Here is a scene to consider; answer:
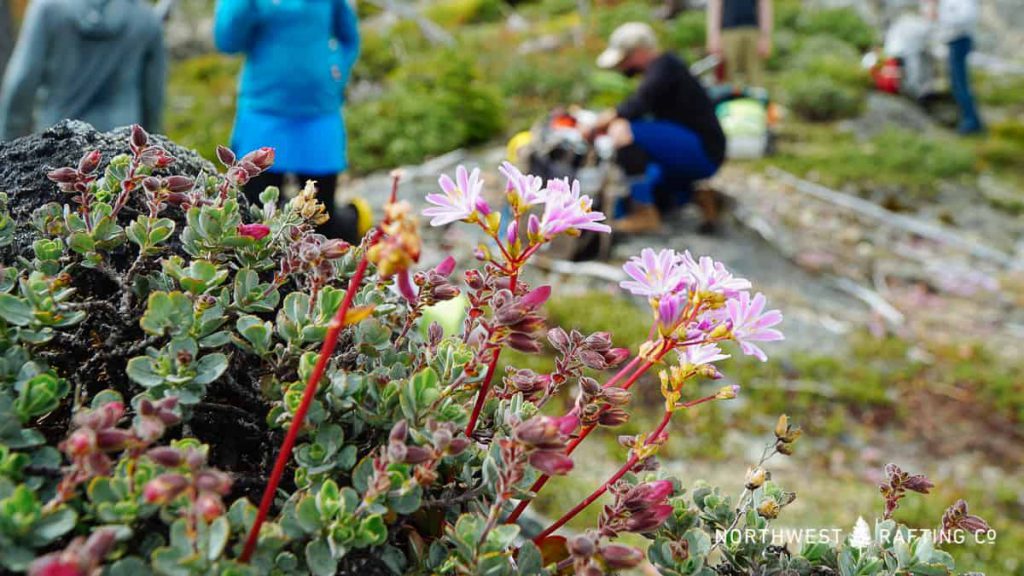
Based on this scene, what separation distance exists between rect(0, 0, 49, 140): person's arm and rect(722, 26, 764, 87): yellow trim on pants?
7.22m

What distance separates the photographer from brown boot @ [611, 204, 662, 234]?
6059 mm

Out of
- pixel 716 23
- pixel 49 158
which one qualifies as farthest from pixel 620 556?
pixel 716 23

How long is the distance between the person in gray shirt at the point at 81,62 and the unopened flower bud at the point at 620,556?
3622 millimetres

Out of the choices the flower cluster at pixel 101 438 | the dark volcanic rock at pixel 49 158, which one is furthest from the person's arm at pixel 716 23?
the flower cluster at pixel 101 438

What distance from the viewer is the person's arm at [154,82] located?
13.5 ft

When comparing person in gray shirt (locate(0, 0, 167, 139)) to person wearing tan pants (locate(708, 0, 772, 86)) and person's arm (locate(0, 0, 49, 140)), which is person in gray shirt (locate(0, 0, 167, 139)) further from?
person wearing tan pants (locate(708, 0, 772, 86))

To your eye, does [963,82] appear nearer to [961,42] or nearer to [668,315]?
[961,42]

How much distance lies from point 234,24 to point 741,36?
6.89 metres

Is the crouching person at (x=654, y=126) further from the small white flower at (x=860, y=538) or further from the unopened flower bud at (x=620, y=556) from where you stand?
the unopened flower bud at (x=620, y=556)

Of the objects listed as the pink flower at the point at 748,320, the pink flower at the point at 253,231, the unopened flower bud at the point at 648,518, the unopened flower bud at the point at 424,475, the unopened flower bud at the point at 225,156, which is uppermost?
the unopened flower bud at the point at 225,156

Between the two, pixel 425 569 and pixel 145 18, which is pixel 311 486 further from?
pixel 145 18

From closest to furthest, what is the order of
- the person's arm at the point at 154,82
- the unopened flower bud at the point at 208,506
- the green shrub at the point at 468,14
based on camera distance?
the unopened flower bud at the point at 208,506 → the person's arm at the point at 154,82 → the green shrub at the point at 468,14

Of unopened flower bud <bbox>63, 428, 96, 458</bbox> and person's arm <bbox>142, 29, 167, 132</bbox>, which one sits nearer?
unopened flower bud <bbox>63, 428, 96, 458</bbox>

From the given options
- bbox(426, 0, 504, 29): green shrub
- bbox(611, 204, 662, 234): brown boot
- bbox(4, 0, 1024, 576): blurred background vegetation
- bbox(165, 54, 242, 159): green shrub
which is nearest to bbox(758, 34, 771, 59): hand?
bbox(4, 0, 1024, 576): blurred background vegetation
